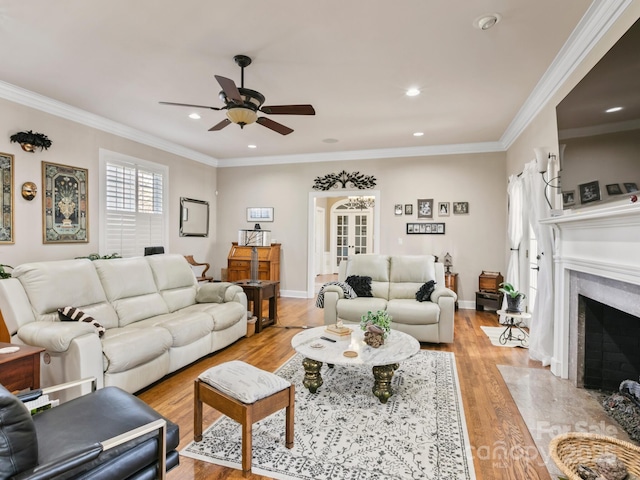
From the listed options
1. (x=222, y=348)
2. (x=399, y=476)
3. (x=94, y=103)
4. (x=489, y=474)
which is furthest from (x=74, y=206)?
(x=489, y=474)

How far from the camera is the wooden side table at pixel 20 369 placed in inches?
80.9

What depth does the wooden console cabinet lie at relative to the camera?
265 inches

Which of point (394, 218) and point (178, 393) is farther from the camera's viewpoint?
point (394, 218)

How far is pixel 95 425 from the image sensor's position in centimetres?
151

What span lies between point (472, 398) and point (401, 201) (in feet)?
13.7

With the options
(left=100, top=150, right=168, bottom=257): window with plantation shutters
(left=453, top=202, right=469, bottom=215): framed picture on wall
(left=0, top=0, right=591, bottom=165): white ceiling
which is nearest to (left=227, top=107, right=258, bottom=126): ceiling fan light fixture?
(left=0, top=0, right=591, bottom=165): white ceiling

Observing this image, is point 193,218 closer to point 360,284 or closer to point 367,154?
point 367,154

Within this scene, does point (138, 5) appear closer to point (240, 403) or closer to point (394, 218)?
point (240, 403)

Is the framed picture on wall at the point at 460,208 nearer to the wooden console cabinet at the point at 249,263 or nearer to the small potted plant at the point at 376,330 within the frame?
the wooden console cabinet at the point at 249,263

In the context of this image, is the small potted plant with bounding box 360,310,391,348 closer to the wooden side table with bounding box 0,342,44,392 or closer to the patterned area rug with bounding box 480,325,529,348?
the patterned area rug with bounding box 480,325,529,348

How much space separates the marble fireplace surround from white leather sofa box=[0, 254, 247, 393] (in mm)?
3233

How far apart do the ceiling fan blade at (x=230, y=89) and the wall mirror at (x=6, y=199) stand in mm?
2813

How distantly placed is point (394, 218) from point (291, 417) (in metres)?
4.88

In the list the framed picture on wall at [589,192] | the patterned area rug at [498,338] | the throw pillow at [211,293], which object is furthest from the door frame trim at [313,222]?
the framed picture on wall at [589,192]
